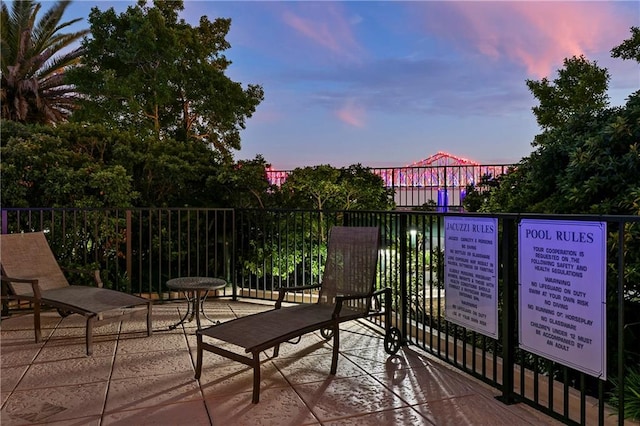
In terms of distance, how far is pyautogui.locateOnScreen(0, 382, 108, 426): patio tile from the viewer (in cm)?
255

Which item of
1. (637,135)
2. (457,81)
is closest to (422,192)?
(457,81)

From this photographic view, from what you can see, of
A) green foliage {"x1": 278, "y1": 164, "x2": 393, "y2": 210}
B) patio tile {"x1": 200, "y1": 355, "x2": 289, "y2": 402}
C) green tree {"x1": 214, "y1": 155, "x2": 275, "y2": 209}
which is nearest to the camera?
patio tile {"x1": 200, "y1": 355, "x2": 289, "y2": 402}

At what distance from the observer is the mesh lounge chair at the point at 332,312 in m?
2.96

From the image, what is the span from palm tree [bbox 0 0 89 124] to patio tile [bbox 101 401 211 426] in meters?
Result: 15.1

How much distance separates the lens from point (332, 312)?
11.7ft

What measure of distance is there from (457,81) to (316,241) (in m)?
12.2

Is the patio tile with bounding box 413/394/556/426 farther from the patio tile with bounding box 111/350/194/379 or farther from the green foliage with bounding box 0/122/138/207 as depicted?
the green foliage with bounding box 0/122/138/207

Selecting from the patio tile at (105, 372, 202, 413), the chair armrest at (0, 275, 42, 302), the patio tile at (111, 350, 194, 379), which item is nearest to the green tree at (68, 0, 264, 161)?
the chair armrest at (0, 275, 42, 302)

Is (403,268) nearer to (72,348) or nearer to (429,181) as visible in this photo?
(72,348)

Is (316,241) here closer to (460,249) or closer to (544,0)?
(460,249)

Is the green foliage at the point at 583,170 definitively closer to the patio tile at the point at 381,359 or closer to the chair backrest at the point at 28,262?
the patio tile at the point at 381,359

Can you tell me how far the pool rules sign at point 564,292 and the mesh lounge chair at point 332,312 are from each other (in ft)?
4.00

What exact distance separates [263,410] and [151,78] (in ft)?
40.8

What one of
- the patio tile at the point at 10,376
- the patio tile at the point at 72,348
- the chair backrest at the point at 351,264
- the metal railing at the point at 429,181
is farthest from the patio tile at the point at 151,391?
the metal railing at the point at 429,181
